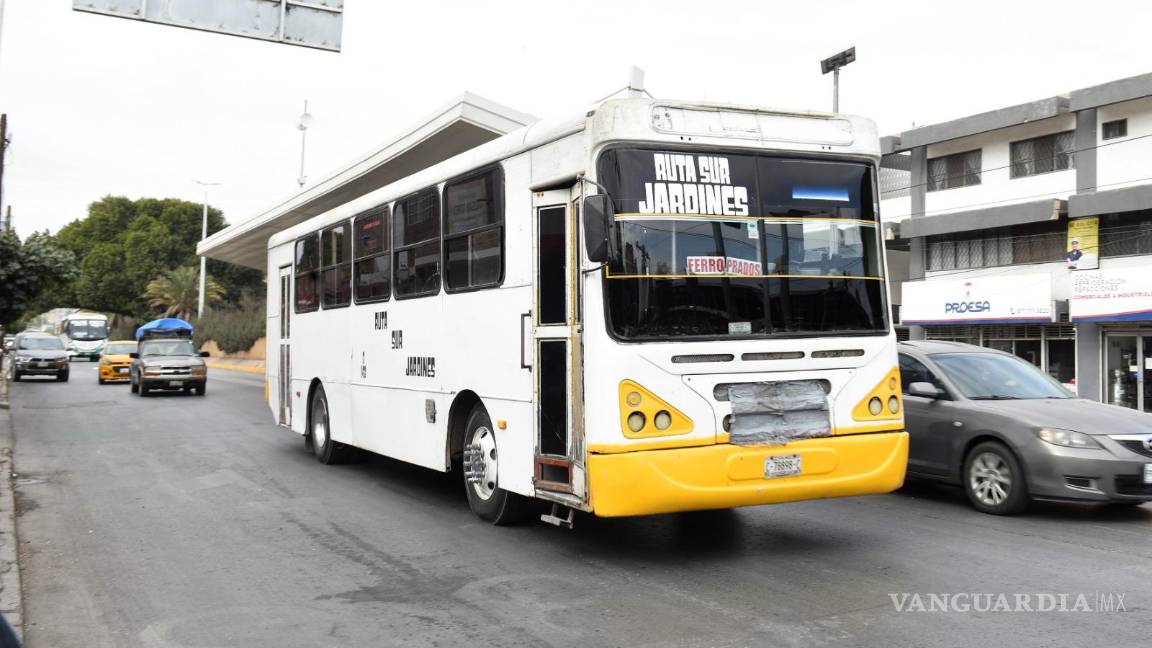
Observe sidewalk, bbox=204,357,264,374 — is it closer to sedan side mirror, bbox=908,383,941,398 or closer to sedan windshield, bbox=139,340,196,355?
sedan windshield, bbox=139,340,196,355

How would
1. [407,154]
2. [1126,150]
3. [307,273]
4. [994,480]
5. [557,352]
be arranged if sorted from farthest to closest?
[1126,150], [407,154], [307,273], [994,480], [557,352]

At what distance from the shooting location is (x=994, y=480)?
8.80 meters

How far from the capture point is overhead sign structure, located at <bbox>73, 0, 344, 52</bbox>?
1136 centimetres

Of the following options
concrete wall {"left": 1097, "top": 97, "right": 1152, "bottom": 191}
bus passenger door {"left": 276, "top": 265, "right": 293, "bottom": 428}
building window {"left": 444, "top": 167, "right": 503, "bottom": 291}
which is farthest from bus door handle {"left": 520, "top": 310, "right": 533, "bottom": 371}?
concrete wall {"left": 1097, "top": 97, "right": 1152, "bottom": 191}

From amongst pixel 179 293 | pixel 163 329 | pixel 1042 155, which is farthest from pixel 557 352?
pixel 179 293

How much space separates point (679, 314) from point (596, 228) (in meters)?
0.84

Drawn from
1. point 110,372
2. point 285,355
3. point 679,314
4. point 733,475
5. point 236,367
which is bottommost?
point 236,367

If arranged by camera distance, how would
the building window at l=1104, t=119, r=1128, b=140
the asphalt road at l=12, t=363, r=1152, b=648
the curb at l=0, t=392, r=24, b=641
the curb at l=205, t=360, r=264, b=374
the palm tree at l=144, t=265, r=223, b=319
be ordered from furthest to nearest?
the palm tree at l=144, t=265, r=223, b=319, the curb at l=205, t=360, r=264, b=374, the building window at l=1104, t=119, r=1128, b=140, the curb at l=0, t=392, r=24, b=641, the asphalt road at l=12, t=363, r=1152, b=648

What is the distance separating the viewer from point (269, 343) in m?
15.2

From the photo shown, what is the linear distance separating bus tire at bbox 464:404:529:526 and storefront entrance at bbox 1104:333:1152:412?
2130 centimetres

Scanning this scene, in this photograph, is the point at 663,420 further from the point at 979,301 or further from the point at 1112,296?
the point at 979,301

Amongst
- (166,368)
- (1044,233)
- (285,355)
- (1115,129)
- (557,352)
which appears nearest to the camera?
(557,352)

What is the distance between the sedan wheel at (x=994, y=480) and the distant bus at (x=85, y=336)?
6098cm

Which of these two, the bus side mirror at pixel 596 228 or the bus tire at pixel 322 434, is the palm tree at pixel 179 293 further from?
the bus side mirror at pixel 596 228
